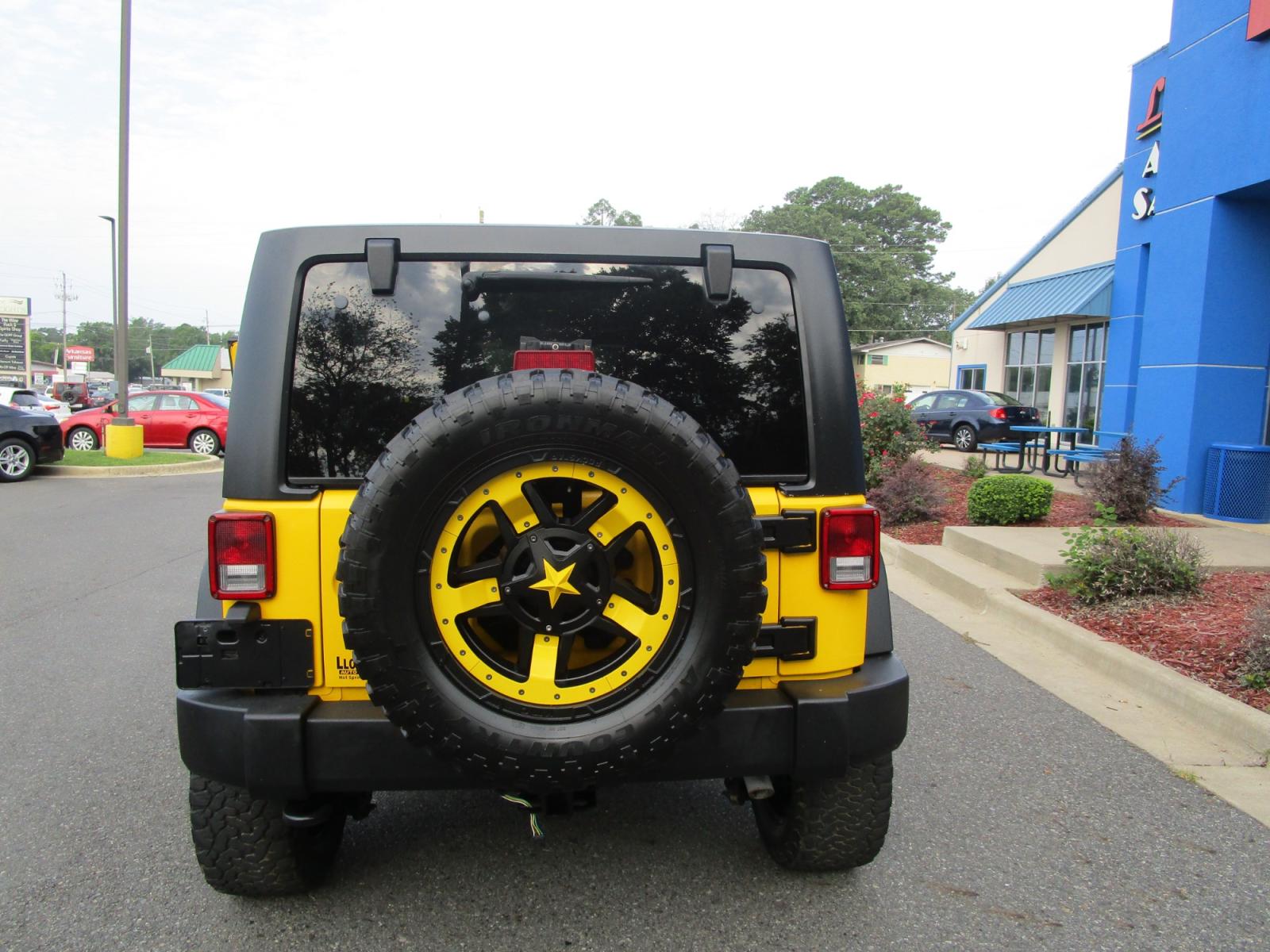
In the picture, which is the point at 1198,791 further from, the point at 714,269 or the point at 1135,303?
the point at 1135,303

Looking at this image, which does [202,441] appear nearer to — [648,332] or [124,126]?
[124,126]

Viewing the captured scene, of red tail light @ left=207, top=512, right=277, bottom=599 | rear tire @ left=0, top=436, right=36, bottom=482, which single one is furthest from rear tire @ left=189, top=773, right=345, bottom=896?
rear tire @ left=0, top=436, right=36, bottom=482

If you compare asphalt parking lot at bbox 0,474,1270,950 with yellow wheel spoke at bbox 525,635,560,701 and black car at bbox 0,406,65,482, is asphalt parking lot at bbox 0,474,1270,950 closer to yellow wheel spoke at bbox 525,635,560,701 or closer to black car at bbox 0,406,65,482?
yellow wheel spoke at bbox 525,635,560,701

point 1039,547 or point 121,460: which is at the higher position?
point 1039,547

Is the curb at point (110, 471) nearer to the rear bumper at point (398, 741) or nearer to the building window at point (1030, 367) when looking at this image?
the rear bumper at point (398, 741)

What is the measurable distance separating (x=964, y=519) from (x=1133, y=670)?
5.55 metres

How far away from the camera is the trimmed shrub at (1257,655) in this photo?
4387 millimetres

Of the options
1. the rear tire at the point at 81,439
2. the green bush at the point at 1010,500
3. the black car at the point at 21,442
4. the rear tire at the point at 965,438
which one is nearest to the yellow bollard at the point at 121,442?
the black car at the point at 21,442

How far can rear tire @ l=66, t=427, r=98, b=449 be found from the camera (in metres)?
20.6

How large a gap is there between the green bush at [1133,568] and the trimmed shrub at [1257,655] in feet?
4.33

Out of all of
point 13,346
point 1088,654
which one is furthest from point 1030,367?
point 13,346

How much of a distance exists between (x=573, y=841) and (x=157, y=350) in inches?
5797

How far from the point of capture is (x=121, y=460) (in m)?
17.1

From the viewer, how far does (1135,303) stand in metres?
15.6
